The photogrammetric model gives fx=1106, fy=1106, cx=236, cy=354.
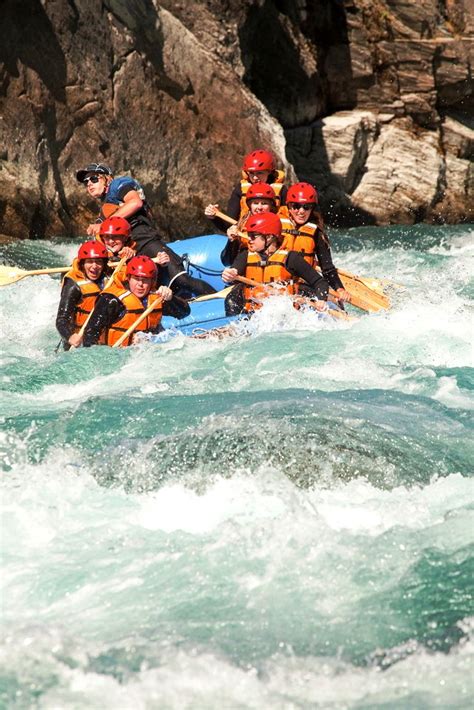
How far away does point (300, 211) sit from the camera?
27.8 feet

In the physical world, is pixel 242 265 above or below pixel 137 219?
below

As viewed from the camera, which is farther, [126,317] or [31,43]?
[31,43]

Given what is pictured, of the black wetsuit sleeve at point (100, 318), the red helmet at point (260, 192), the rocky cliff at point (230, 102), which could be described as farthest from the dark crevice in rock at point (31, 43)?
the black wetsuit sleeve at point (100, 318)

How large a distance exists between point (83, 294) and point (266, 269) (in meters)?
1.41

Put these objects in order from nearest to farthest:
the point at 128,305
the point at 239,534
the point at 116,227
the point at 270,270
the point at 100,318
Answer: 1. the point at 239,534
2. the point at 100,318
3. the point at 128,305
4. the point at 116,227
5. the point at 270,270

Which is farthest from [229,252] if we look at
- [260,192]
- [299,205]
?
[299,205]

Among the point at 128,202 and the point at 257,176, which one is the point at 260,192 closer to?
the point at 257,176

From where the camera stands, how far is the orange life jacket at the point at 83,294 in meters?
7.63

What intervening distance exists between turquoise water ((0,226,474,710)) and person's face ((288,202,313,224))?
1754 millimetres

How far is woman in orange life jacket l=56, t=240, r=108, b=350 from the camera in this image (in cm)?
760

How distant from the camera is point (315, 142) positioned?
1423cm

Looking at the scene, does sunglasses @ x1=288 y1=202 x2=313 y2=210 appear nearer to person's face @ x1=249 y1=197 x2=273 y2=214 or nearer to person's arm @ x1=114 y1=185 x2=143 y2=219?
person's face @ x1=249 y1=197 x2=273 y2=214

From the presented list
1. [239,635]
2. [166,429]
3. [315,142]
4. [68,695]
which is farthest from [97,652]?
[315,142]

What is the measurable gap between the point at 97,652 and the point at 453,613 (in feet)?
4.31
